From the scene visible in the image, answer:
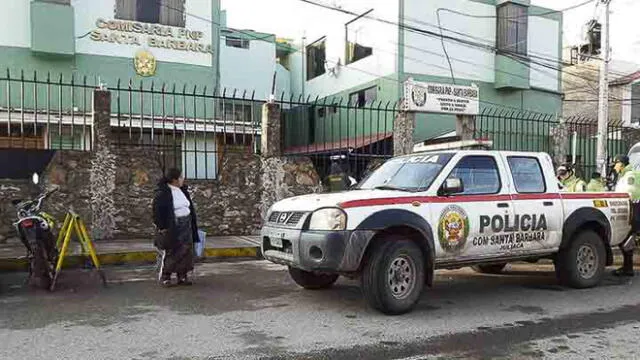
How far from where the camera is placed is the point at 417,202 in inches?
243

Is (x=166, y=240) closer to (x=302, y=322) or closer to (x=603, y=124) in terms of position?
(x=302, y=322)

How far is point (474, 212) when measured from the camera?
21.5ft

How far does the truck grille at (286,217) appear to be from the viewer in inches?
244

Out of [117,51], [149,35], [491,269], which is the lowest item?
[491,269]

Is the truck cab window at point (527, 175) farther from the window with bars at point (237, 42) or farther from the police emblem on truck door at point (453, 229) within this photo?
the window with bars at point (237, 42)

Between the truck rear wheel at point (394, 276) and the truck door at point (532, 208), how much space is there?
1.58m

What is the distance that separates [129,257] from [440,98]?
25.2 ft

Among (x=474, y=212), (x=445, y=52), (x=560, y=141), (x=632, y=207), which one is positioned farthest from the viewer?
(x=445, y=52)

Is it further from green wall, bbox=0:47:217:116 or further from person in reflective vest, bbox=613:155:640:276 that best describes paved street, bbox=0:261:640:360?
green wall, bbox=0:47:217:116

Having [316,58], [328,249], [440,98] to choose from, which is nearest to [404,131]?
[440,98]

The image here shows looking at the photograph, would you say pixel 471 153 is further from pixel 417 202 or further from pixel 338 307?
pixel 338 307

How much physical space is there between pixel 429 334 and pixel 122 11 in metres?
18.8

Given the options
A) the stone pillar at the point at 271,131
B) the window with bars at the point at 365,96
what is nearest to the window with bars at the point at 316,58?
the window with bars at the point at 365,96

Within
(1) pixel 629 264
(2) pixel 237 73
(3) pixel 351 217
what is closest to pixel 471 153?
(3) pixel 351 217
